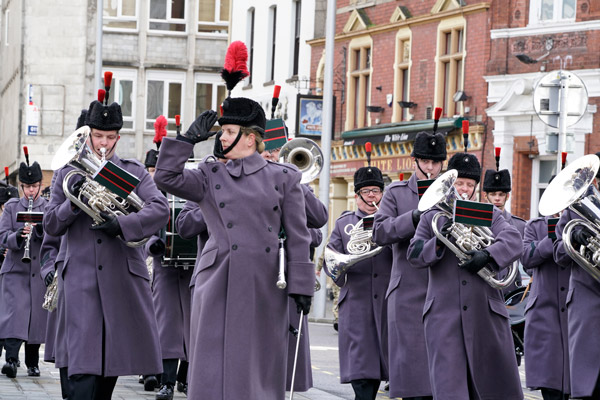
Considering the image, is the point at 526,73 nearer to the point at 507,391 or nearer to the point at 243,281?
the point at 507,391

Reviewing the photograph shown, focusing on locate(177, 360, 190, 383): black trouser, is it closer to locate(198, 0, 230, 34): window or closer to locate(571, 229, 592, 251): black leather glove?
locate(571, 229, 592, 251): black leather glove

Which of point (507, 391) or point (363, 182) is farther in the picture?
point (363, 182)

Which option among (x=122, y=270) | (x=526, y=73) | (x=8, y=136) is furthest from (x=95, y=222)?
(x=8, y=136)

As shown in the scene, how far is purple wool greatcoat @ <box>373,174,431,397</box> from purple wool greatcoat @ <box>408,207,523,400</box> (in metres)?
0.64

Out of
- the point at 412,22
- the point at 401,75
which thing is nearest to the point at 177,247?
the point at 412,22

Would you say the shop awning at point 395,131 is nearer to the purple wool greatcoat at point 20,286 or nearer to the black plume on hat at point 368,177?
the purple wool greatcoat at point 20,286

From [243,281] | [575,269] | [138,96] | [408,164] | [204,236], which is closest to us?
[243,281]

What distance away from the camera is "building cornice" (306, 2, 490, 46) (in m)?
33.0

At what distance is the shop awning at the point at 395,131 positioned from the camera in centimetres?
3366

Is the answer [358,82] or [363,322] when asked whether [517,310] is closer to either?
[363,322]

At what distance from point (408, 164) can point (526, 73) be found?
529 cm

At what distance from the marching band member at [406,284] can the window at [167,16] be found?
43.8 m

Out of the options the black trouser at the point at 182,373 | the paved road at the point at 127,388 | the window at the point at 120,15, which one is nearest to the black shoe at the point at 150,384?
the paved road at the point at 127,388

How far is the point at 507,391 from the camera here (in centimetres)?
1055
